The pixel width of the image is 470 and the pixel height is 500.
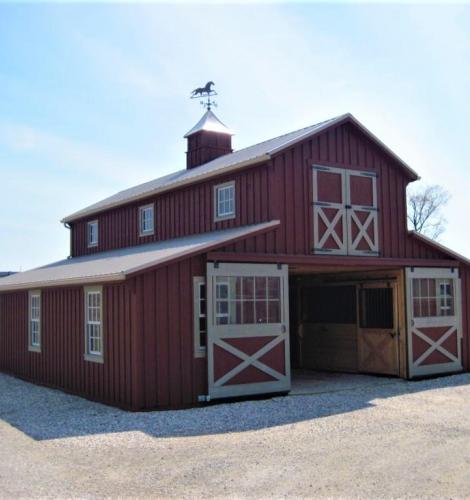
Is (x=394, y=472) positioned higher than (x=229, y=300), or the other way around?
(x=229, y=300)

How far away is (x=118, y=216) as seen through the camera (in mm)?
19781

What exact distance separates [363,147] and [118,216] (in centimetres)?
849

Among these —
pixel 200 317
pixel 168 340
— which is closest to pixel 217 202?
pixel 200 317

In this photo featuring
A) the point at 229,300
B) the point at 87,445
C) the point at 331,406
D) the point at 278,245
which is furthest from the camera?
the point at 278,245

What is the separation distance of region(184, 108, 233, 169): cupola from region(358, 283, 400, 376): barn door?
6375 millimetres

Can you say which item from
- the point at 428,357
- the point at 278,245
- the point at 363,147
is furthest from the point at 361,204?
the point at 428,357

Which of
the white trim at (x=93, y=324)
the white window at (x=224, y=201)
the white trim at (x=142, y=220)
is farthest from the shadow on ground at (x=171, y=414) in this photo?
the white trim at (x=142, y=220)

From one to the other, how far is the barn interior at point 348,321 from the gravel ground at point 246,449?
3.44m

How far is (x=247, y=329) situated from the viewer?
1219 cm

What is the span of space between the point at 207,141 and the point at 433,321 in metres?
8.55

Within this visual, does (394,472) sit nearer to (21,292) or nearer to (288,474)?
(288,474)

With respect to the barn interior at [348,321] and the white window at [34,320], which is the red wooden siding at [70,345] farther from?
the barn interior at [348,321]

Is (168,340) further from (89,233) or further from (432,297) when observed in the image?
(89,233)

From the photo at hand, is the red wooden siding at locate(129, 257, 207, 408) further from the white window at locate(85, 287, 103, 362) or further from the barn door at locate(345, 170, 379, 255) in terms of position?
the barn door at locate(345, 170, 379, 255)
